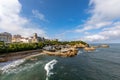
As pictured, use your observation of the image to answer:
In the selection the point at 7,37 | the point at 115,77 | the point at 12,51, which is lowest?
the point at 115,77

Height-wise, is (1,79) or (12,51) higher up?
(12,51)

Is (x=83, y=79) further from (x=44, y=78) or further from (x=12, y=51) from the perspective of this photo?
(x=12, y=51)

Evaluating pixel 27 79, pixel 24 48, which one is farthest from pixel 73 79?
pixel 24 48

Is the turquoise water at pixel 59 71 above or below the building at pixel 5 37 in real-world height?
below

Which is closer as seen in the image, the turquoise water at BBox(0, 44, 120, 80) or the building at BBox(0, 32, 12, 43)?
the turquoise water at BBox(0, 44, 120, 80)

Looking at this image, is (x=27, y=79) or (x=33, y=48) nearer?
(x=27, y=79)

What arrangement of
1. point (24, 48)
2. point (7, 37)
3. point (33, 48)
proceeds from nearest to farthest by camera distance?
point (24, 48) < point (33, 48) < point (7, 37)

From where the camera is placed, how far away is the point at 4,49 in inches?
2389

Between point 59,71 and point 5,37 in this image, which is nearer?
point 59,71

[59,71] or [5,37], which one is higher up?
[5,37]

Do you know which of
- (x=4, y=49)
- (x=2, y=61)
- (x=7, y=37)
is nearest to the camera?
(x=2, y=61)

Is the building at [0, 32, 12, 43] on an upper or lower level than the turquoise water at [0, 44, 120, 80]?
upper

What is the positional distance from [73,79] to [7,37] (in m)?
140

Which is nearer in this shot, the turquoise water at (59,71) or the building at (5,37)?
the turquoise water at (59,71)
